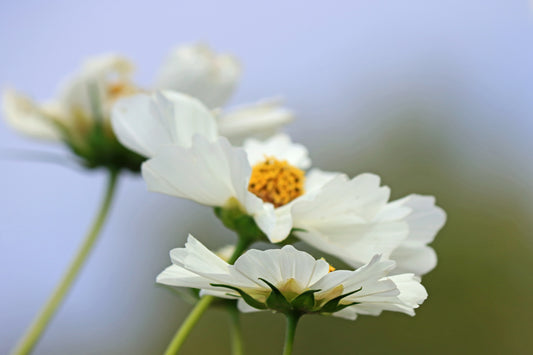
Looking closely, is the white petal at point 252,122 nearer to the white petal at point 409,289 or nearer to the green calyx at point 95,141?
the green calyx at point 95,141

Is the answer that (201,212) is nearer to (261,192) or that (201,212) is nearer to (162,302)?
(162,302)

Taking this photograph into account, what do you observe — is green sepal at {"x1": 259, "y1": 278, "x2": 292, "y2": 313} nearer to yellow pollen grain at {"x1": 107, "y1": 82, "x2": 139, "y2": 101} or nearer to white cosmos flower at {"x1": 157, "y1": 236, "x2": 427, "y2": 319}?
white cosmos flower at {"x1": 157, "y1": 236, "x2": 427, "y2": 319}

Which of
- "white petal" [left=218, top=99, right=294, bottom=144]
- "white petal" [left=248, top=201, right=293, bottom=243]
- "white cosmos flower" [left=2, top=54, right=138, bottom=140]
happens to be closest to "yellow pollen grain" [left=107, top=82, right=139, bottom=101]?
A: "white cosmos flower" [left=2, top=54, right=138, bottom=140]

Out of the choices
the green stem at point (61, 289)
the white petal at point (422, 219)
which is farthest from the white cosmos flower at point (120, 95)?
the white petal at point (422, 219)

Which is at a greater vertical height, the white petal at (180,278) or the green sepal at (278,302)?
the green sepal at (278,302)

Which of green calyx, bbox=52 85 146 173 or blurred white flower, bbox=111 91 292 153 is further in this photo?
green calyx, bbox=52 85 146 173

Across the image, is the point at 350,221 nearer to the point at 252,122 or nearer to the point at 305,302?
the point at 305,302
